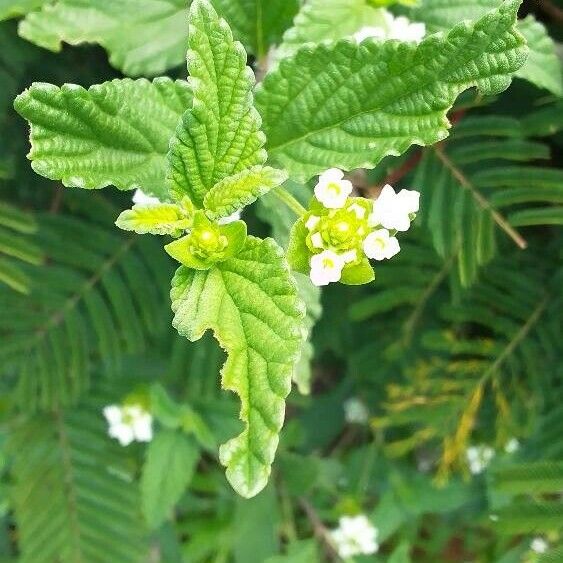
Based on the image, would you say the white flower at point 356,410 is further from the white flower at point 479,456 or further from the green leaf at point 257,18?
the green leaf at point 257,18

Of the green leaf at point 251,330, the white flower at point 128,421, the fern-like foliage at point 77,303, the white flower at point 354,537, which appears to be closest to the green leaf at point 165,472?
the white flower at point 128,421

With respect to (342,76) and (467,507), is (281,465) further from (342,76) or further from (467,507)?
(342,76)

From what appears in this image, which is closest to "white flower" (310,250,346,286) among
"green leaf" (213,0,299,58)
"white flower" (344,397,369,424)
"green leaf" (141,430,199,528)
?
"green leaf" (213,0,299,58)

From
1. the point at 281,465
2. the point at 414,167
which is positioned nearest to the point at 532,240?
the point at 414,167

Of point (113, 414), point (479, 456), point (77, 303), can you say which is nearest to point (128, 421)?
point (113, 414)

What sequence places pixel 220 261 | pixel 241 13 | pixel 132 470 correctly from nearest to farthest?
1. pixel 220 261
2. pixel 241 13
3. pixel 132 470

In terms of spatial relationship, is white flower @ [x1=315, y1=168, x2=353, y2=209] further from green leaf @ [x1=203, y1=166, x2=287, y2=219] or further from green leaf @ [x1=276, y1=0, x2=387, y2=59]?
green leaf @ [x1=276, y1=0, x2=387, y2=59]

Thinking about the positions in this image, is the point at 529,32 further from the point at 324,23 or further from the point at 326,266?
the point at 326,266

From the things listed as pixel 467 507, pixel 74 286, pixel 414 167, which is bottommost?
pixel 467 507
